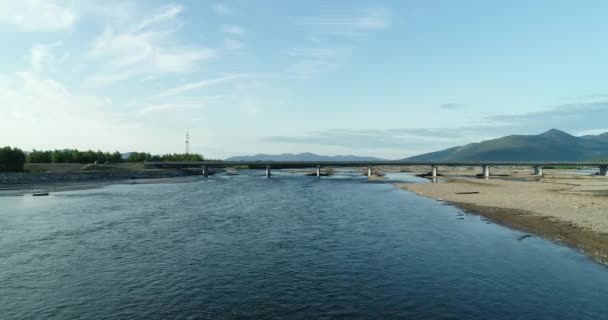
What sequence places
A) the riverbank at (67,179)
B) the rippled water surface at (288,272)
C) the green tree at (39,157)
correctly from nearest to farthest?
the rippled water surface at (288,272)
the riverbank at (67,179)
the green tree at (39,157)

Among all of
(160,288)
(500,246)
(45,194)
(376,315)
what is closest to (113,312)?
(160,288)

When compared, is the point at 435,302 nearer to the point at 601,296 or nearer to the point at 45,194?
the point at 601,296

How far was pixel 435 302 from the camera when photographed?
19938 millimetres

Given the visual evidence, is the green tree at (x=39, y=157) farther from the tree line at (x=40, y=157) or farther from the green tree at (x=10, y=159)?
the green tree at (x=10, y=159)

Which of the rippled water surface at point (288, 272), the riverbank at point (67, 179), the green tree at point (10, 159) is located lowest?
the rippled water surface at point (288, 272)

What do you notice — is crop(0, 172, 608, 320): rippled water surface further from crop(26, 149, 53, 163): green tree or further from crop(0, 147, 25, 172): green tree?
crop(26, 149, 53, 163): green tree

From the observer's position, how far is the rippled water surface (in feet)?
62.2

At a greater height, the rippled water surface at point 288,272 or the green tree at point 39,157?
the green tree at point 39,157

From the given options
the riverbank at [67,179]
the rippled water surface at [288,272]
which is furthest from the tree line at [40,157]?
the rippled water surface at [288,272]

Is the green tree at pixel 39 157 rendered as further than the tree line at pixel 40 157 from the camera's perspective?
Yes

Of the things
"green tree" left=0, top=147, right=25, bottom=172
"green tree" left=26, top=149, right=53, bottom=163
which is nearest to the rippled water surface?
"green tree" left=0, top=147, right=25, bottom=172

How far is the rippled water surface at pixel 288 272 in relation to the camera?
62.2 ft

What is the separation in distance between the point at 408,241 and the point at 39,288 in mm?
27826

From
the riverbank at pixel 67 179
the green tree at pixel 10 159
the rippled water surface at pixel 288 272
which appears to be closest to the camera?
the rippled water surface at pixel 288 272
